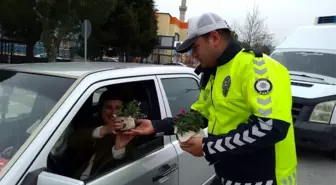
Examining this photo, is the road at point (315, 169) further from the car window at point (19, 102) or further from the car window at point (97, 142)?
the car window at point (19, 102)

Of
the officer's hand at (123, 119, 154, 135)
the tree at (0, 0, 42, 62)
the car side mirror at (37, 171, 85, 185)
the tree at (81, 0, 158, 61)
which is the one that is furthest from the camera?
the tree at (81, 0, 158, 61)

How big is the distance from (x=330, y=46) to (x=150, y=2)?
853 inches

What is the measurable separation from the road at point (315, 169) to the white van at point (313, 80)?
0.27 m

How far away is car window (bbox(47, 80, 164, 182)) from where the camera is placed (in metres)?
1.99

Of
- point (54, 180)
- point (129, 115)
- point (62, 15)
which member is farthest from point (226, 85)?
point (62, 15)

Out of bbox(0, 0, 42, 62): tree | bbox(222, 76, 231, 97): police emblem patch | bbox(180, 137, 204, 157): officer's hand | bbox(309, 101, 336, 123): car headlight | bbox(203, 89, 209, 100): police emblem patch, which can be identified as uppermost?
bbox(0, 0, 42, 62): tree

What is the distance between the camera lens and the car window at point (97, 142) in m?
1.99

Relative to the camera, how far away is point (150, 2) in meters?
27.2

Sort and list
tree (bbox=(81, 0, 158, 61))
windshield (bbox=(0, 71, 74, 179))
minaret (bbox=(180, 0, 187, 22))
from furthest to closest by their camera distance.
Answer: minaret (bbox=(180, 0, 187, 22)), tree (bbox=(81, 0, 158, 61)), windshield (bbox=(0, 71, 74, 179))

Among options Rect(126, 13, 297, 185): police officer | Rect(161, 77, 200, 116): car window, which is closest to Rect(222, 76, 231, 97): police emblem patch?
Rect(126, 13, 297, 185): police officer

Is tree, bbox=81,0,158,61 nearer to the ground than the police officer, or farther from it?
farther from it

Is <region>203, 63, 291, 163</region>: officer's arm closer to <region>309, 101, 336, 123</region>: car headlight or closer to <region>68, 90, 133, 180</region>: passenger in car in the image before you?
<region>68, 90, 133, 180</region>: passenger in car

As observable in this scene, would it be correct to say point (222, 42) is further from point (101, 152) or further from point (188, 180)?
point (188, 180)

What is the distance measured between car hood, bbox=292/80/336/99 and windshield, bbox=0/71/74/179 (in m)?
4.66
